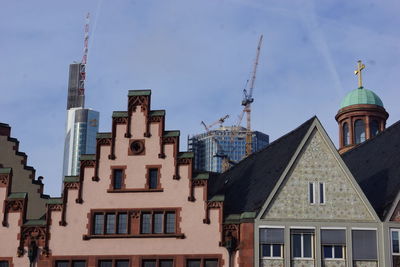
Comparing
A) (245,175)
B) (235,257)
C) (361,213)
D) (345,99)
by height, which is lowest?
(235,257)

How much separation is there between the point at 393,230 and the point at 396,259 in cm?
175

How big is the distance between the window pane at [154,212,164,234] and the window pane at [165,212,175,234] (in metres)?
0.38

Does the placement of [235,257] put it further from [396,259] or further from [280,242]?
[396,259]

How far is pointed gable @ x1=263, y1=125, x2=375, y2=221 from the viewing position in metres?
45.1

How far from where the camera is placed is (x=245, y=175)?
172ft

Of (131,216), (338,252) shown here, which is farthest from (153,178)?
(338,252)

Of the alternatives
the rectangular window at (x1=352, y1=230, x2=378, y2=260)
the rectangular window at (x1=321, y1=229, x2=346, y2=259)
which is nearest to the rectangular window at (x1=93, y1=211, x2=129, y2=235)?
the rectangular window at (x1=321, y1=229, x2=346, y2=259)

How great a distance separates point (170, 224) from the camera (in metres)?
46.1

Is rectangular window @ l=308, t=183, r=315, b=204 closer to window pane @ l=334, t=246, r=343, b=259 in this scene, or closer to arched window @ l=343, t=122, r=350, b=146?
window pane @ l=334, t=246, r=343, b=259

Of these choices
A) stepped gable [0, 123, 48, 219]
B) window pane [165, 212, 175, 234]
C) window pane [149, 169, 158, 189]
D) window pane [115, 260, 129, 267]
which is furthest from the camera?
stepped gable [0, 123, 48, 219]

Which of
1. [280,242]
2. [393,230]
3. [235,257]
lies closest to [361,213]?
[393,230]

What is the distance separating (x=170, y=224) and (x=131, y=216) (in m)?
2.54

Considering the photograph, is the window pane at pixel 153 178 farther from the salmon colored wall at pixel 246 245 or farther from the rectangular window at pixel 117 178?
the salmon colored wall at pixel 246 245

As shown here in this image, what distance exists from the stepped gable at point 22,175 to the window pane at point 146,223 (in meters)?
15.7
